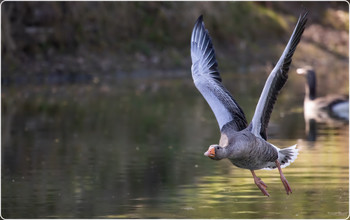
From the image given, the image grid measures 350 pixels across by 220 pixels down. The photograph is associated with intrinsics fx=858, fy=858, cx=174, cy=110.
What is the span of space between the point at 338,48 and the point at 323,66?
13.1 feet

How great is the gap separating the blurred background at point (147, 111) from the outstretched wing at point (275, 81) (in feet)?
1.30

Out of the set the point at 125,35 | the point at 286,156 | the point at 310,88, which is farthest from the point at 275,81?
the point at 125,35

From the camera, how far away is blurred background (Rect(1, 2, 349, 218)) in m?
11.2

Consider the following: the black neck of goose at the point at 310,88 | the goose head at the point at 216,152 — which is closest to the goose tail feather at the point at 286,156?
the goose head at the point at 216,152

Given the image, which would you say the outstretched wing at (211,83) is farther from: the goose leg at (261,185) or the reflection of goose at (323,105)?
the reflection of goose at (323,105)

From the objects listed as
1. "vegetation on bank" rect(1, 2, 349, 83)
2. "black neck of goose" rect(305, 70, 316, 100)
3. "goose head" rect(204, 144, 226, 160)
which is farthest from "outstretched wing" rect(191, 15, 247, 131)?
"vegetation on bank" rect(1, 2, 349, 83)

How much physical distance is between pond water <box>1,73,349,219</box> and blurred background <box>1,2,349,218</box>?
0.10ft

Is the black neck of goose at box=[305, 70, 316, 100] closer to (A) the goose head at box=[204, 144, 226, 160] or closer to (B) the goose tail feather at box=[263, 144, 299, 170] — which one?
Result: (B) the goose tail feather at box=[263, 144, 299, 170]

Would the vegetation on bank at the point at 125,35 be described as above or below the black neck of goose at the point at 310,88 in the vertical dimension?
above

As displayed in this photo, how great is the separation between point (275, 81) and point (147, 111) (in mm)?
13461

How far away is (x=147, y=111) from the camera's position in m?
22.9

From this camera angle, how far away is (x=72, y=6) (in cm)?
3359

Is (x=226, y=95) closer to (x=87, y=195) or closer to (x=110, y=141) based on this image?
(x=87, y=195)

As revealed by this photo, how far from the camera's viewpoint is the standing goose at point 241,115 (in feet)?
30.9
